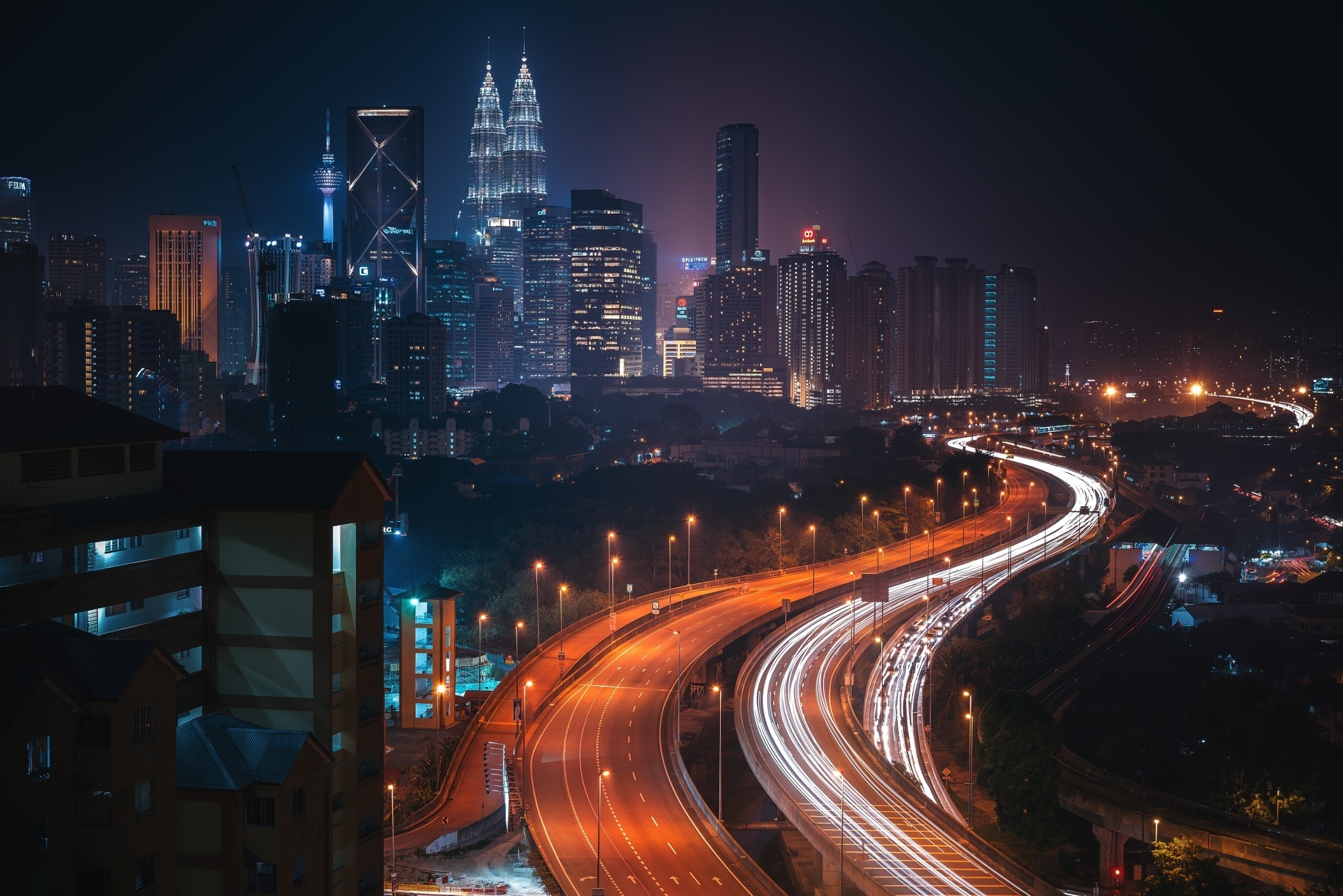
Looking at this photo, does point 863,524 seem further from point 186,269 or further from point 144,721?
point 186,269

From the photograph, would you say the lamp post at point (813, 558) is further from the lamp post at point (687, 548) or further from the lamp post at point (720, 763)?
the lamp post at point (720, 763)

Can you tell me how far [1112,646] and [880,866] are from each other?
22.0 meters

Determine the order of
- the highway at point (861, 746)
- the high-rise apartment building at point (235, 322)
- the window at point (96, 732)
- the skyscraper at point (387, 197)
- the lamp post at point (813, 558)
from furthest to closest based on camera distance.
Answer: the skyscraper at point (387, 197) → the high-rise apartment building at point (235, 322) → the lamp post at point (813, 558) → the highway at point (861, 746) → the window at point (96, 732)

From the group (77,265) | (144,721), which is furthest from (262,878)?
(77,265)

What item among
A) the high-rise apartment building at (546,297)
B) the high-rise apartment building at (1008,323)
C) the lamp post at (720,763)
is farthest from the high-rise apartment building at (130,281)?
the lamp post at (720,763)

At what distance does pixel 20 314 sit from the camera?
2803 inches

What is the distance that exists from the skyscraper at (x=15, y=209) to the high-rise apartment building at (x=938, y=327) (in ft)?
352

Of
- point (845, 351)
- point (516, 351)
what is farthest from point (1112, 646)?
point (516, 351)

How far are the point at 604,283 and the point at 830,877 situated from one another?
153301 mm

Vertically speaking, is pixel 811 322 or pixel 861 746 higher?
pixel 811 322

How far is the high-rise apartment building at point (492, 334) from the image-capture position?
178750mm

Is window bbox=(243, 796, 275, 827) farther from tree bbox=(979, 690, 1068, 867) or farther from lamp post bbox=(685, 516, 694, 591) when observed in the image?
lamp post bbox=(685, 516, 694, 591)

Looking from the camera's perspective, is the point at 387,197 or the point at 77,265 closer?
the point at 77,265

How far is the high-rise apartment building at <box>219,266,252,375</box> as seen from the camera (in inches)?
6112
